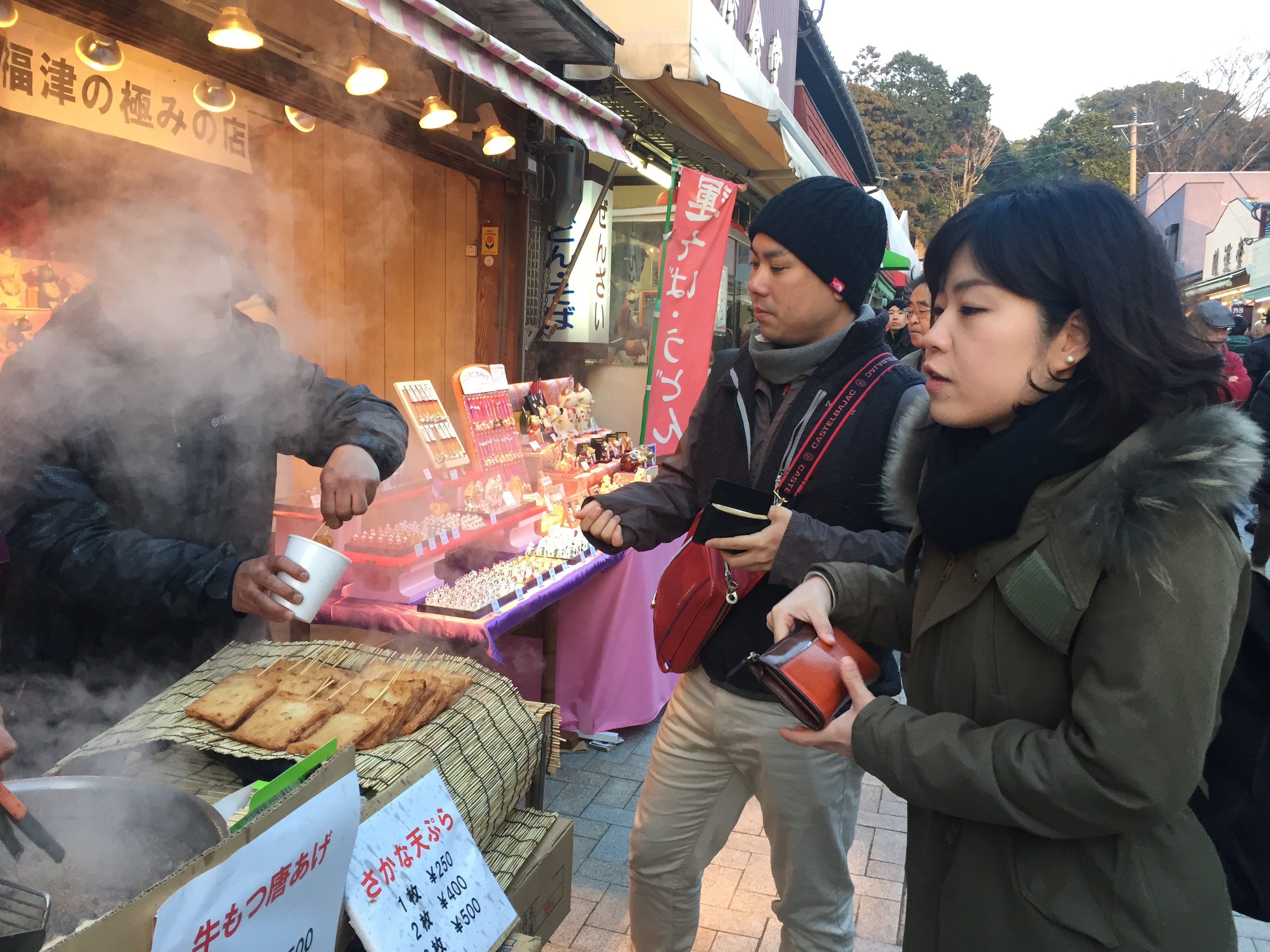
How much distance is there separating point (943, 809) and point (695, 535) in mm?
1046

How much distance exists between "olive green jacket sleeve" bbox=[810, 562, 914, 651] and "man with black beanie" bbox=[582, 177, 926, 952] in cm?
27

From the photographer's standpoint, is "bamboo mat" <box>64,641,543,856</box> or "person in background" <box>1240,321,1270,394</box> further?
"person in background" <box>1240,321,1270,394</box>

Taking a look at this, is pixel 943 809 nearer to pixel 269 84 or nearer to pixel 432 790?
pixel 432 790

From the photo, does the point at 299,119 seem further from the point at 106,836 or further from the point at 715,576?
the point at 106,836

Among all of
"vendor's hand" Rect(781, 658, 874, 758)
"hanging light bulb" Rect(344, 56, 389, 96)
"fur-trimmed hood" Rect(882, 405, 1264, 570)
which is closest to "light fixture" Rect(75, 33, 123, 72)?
"hanging light bulb" Rect(344, 56, 389, 96)

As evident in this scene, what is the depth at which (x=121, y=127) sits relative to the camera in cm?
356

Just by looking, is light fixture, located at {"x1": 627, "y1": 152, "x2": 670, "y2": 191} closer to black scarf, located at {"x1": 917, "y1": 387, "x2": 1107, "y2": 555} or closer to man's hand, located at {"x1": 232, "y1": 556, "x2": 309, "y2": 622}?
man's hand, located at {"x1": 232, "y1": 556, "x2": 309, "y2": 622}

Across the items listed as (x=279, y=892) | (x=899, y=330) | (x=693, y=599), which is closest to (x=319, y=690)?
(x=279, y=892)

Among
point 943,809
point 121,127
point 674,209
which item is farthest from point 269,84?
point 943,809

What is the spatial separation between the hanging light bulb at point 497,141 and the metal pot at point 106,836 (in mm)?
4651

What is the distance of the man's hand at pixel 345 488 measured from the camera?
2.18 meters

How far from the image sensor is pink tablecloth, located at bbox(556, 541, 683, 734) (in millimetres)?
4465

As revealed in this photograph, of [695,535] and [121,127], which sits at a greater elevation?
[121,127]

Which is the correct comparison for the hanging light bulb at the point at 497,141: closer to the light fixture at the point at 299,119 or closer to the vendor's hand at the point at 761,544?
the light fixture at the point at 299,119
